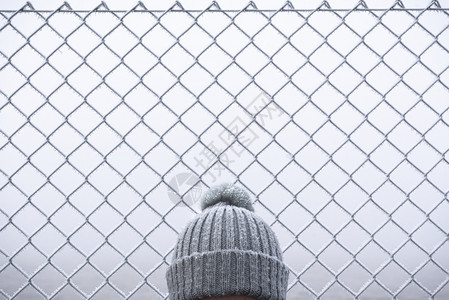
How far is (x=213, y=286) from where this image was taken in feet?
4.67

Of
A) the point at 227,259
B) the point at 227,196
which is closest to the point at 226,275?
the point at 227,259

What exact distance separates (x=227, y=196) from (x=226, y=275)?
0.27 m

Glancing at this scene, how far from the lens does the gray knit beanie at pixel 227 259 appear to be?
143cm

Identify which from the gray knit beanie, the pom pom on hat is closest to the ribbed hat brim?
the gray knit beanie

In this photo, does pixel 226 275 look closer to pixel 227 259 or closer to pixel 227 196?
pixel 227 259

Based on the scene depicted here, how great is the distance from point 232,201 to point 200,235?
177 mm

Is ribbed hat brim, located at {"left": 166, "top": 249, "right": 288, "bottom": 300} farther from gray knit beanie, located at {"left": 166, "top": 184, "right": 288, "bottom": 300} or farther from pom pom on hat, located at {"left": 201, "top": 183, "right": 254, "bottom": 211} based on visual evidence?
pom pom on hat, located at {"left": 201, "top": 183, "right": 254, "bottom": 211}

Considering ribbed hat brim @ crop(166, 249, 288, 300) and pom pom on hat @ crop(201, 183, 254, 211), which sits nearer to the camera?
ribbed hat brim @ crop(166, 249, 288, 300)

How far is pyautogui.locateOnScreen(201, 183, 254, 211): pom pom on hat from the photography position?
1610mm

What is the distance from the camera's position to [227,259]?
144 cm

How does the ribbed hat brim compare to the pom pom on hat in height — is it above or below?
below

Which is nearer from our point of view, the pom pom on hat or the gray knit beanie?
the gray knit beanie

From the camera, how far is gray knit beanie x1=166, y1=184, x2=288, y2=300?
1.43 meters

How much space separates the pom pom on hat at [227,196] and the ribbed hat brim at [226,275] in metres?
0.20
